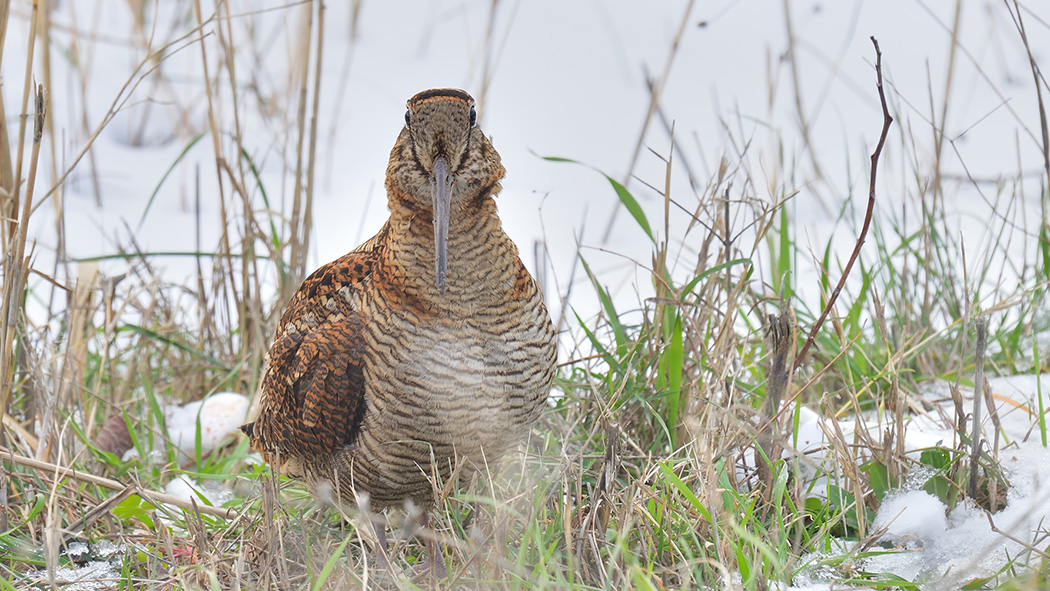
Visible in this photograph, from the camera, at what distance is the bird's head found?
83.2 inches

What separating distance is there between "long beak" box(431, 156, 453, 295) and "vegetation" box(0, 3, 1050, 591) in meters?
0.45

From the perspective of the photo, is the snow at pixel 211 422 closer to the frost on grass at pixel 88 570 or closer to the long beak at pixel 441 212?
the frost on grass at pixel 88 570

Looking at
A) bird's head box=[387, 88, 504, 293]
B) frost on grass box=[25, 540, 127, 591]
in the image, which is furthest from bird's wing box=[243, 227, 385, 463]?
frost on grass box=[25, 540, 127, 591]

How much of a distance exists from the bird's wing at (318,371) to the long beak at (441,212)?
0.27 metres

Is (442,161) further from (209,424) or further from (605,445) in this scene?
(209,424)

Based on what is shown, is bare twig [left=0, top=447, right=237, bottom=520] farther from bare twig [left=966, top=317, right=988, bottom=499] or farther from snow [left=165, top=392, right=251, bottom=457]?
bare twig [left=966, top=317, right=988, bottom=499]

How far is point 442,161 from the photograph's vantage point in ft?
7.01

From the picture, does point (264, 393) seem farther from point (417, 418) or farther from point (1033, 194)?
point (1033, 194)

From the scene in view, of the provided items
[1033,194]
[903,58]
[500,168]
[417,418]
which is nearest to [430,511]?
[417,418]

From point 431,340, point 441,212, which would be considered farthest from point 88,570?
point 441,212

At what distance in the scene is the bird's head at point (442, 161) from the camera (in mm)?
2113

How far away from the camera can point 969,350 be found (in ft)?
10.5

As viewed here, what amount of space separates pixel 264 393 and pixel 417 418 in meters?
0.56

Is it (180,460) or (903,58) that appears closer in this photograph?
(180,460)
